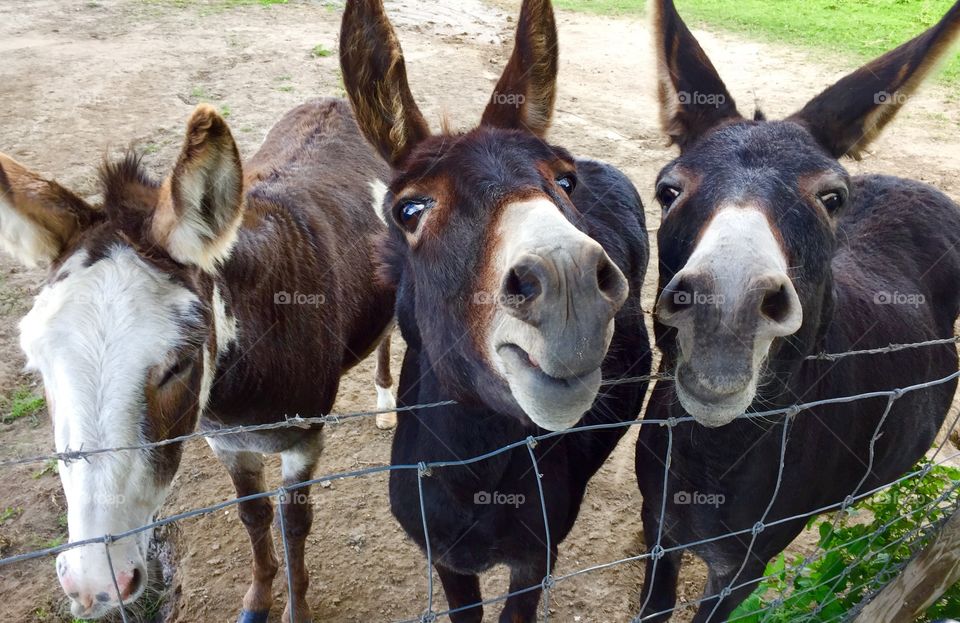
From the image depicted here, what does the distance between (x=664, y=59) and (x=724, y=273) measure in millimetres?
1321

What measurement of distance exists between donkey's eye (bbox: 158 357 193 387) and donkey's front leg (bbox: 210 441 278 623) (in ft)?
4.29

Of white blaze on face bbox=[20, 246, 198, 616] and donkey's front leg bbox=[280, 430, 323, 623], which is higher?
white blaze on face bbox=[20, 246, 198, 616]

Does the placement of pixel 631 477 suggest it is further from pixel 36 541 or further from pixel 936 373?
pixel 36 541

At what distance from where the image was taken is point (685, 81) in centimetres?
258

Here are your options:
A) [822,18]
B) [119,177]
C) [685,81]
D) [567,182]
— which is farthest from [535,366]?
[822,18]

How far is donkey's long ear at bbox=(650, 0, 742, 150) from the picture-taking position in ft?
8.26

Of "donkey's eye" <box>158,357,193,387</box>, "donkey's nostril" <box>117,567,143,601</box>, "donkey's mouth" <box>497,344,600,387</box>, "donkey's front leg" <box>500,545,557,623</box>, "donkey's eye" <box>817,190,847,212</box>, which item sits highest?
"donkey's eye" <box>817,190,847,212</box>

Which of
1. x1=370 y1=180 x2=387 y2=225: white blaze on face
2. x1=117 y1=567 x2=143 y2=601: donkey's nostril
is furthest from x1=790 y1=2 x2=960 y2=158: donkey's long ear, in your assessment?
x1=117 y1=567 x2=143 y2=601: donkey's nostril

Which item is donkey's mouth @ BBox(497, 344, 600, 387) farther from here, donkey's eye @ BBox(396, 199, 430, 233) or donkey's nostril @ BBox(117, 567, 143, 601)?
donkey's nostril @ BBox(117, 567, 143, 601)

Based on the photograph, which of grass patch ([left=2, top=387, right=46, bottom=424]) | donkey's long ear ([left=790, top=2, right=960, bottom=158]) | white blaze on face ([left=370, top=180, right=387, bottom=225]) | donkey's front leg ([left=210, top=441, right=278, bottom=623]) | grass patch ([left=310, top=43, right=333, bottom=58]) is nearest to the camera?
donkey's long ear ([left=790, top=2, right=960, bottom=158])

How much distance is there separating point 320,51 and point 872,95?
10.1 m

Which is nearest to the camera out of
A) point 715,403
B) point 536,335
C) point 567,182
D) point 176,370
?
point 536,335

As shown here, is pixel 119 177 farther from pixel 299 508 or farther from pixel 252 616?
pixel 252 616

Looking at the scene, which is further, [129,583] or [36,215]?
[36,215]
